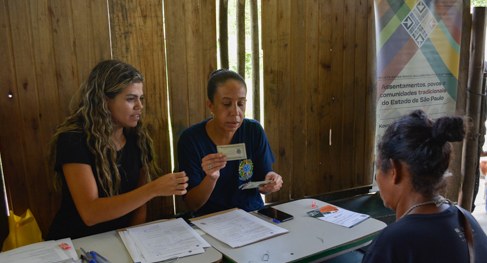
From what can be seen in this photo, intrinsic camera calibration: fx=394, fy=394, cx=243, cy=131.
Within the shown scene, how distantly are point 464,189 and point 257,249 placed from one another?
11.9 feet

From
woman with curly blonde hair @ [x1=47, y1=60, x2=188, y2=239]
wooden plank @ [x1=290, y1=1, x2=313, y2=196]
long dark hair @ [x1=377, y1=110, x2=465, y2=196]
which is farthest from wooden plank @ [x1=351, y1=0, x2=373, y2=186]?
long dark hair @ [x1=377, y1=110, x2=465, y2=196]

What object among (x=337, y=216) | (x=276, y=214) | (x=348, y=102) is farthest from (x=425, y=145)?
(x=348, y=102)

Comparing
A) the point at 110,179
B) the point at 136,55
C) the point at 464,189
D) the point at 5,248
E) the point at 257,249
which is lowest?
the point at 464,189

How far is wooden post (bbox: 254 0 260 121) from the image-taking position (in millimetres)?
3240

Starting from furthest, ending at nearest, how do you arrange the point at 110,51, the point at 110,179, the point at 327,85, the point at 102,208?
the point at 327,85
the point at 110,51
the point at 110,179
the point at 102,208

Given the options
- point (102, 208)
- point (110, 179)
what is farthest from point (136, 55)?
point (102, 208)

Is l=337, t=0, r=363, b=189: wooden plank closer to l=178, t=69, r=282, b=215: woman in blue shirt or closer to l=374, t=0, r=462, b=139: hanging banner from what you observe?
l=374, t=0, r=462, b=139: hanging banner

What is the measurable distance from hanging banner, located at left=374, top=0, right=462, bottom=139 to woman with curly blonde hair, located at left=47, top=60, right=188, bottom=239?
2.39 m

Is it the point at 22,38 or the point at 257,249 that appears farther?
the point at 22,38

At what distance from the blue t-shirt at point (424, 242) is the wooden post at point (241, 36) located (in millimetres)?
2214

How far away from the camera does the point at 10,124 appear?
97.4 inches

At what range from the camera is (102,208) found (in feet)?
6.53

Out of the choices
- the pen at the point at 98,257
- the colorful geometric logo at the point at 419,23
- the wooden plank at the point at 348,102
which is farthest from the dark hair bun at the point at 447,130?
the colorful geometric logo at the point at 419,23

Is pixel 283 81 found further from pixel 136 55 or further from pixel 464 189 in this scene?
pixel 464 189
